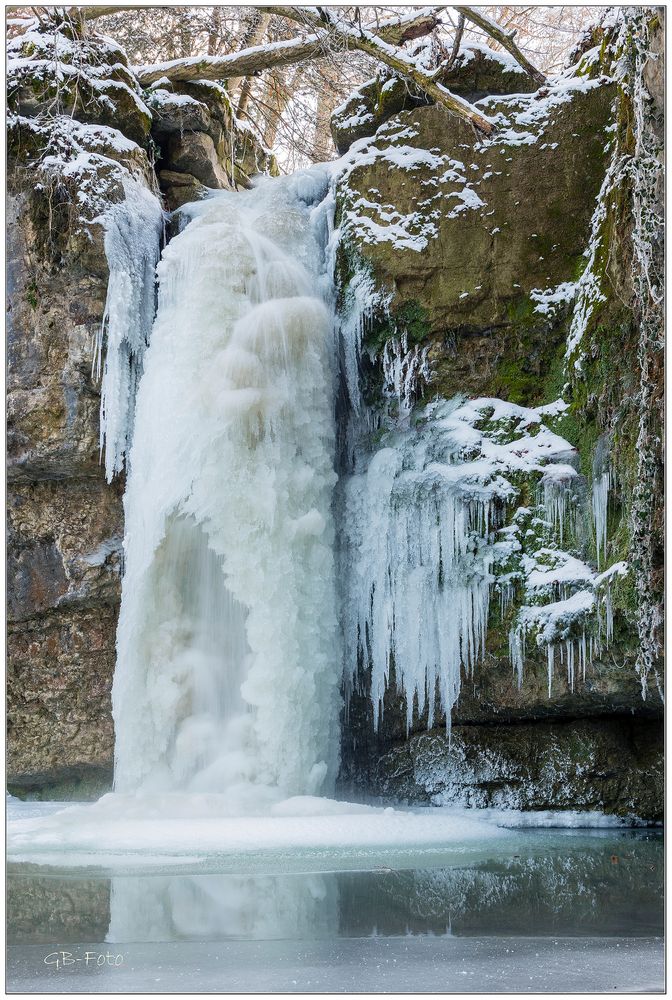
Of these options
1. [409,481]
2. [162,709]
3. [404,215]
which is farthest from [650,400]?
[162,709]

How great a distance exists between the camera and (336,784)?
20.6 ft

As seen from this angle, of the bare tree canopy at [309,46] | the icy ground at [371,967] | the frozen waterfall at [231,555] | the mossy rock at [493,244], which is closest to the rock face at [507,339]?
the mossy rock at [493,244]

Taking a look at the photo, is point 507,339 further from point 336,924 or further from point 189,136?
point 336,924

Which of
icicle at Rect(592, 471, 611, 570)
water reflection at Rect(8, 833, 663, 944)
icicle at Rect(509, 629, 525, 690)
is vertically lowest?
water reflection at Rect(8, 833, 663, 944)

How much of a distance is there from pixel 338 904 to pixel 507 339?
12.4 ft

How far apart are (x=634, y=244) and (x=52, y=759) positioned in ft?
16.1

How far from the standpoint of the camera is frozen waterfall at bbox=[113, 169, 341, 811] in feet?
19.0

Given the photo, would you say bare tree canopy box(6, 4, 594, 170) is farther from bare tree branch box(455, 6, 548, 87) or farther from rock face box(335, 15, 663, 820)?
rock face box(335, 15, 663, 820)

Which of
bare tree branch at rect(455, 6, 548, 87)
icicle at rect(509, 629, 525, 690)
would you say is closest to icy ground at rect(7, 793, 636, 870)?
icicle at rect(509, 629, 525, 690)

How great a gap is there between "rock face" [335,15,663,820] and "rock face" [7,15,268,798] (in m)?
1.64

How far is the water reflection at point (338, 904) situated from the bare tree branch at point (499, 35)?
15.4 feet

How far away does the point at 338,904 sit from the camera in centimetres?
343

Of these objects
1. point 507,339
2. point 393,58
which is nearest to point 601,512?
point 507,339

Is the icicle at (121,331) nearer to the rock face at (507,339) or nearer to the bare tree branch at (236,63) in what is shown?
the rock face at (507,339)
